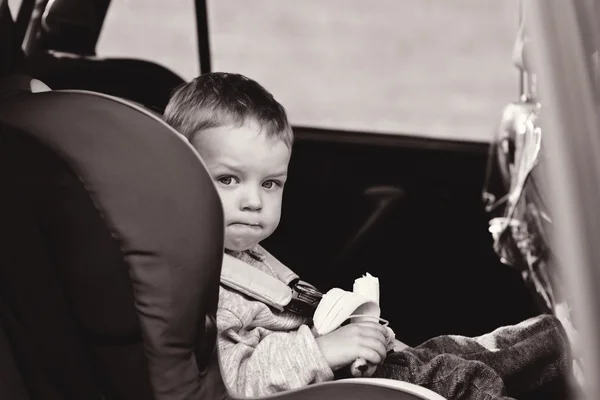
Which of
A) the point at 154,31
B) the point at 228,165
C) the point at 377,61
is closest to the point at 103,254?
the point at 228,165

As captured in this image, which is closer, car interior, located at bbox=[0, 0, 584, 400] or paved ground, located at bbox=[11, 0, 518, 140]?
car interior, located at bbox=[0, 0, 584, 400]

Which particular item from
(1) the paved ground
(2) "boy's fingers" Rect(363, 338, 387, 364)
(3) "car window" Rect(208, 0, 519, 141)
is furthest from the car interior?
(3) "car window" Rect(208, 0, 519, 141)

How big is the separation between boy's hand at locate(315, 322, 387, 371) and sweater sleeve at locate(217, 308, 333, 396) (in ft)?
0.05

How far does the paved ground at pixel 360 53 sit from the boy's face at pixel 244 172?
1121mm

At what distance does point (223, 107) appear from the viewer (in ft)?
3.75

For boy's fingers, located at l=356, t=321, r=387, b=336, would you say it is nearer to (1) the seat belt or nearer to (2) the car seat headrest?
(1) the seat belt

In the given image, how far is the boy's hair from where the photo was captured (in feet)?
3.75

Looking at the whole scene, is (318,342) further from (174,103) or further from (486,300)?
(486,300)

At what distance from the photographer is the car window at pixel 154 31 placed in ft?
7.07

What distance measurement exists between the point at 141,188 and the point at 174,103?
289 mm

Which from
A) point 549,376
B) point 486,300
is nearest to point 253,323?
point 549,376

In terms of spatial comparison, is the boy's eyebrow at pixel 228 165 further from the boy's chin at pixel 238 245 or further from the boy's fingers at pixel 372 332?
the boy's fingers at pixel 372 332

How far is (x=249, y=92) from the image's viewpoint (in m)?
1.18

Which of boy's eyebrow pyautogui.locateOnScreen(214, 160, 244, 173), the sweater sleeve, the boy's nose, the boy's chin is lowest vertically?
the sweater sleeve
